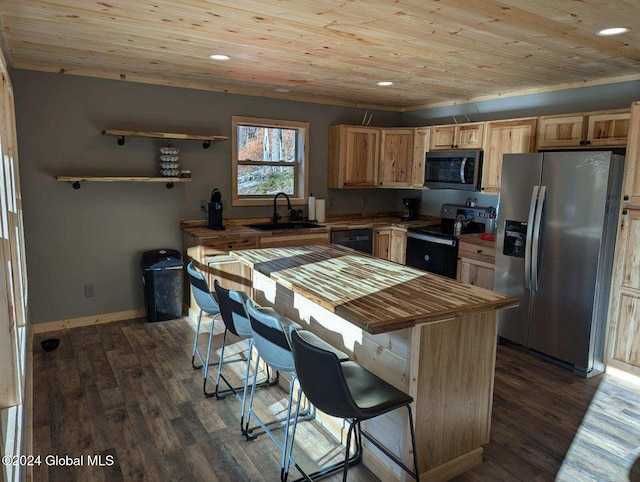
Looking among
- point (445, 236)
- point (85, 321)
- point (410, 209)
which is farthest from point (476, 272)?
point (85, 321)

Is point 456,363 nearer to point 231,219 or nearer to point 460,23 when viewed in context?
point 460,23

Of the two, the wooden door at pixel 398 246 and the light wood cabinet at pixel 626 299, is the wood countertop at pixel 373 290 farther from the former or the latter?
the wooden door at pixel 398 246

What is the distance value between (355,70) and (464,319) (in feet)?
8.34

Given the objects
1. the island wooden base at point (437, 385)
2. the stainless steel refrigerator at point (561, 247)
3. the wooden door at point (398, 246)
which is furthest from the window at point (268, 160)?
the island wooden base at point (437, 385)

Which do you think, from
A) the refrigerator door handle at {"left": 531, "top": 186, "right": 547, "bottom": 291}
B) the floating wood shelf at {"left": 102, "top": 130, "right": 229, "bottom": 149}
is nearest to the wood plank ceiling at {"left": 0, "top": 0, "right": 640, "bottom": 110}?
the floating wood shelf at {"left": 102, "top": 130, "right": 229, "bottom": 149}

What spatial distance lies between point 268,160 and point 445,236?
230cm

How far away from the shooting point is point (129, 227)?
15.3 feet

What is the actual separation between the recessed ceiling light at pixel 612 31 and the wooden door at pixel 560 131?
4.37ft

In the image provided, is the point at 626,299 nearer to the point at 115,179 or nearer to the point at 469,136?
the point at 469,136

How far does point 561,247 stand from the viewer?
145 inches

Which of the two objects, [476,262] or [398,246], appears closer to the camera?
[476,262]

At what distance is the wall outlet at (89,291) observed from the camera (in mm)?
4508

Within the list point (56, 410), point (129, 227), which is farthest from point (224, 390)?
point (129, 227)

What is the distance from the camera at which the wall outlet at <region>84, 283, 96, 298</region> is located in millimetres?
4508
